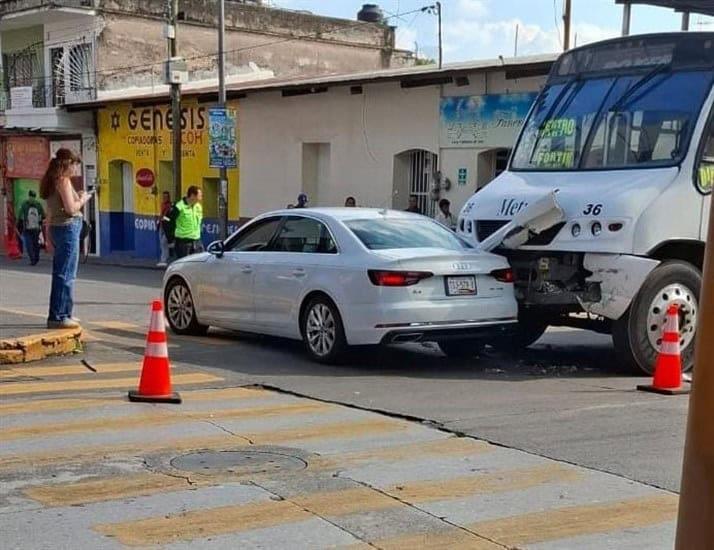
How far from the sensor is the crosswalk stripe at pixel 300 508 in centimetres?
481

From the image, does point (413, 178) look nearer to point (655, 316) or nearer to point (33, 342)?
point (655, 316)

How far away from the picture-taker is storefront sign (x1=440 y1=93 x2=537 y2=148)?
20.7 m

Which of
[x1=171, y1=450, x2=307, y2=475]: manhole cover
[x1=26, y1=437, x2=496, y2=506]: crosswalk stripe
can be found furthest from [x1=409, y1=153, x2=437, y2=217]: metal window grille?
[x1=171, y1=450, x2=307, y2=475]: manhole cover

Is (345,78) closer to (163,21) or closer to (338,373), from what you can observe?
(163,21)

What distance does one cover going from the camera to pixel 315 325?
1016cm

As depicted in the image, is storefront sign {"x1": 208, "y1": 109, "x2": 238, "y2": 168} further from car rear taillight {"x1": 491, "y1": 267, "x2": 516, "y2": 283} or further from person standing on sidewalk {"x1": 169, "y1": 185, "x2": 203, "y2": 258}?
car rear taillight {"x1": 491, "y1": 267, "x2": 516, "y2": 283}

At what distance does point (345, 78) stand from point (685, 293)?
16.2m

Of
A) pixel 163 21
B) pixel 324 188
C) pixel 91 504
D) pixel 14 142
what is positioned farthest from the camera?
pixel 14 142

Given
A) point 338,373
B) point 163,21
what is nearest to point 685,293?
point 338,373

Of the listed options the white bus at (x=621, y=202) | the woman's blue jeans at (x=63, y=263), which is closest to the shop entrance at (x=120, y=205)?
the woman's blue jeans at (x=63, y=263)

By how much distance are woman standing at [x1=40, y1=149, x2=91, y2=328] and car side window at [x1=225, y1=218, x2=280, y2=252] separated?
1.86 meters

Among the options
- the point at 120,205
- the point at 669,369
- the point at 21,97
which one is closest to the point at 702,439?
the point at 669,369

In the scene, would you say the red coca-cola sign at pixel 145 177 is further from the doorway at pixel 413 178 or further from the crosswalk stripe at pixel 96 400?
the crosswalk stripe at pixel 96 400

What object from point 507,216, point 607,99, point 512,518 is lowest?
point 512,518
